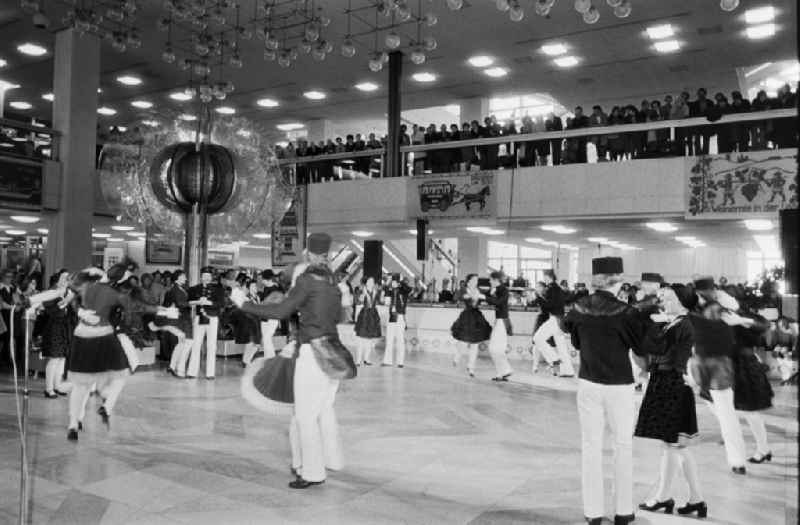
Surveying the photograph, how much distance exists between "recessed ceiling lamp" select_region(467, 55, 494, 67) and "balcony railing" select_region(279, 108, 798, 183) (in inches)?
110

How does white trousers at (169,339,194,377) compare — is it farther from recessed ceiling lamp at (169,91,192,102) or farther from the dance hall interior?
recessed ceiling lamp at (169,91,192,102)

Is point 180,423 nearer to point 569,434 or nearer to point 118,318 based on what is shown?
point 118,318

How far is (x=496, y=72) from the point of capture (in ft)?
59.0

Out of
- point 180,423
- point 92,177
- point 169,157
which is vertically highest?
point 92,177

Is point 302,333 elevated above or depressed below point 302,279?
below

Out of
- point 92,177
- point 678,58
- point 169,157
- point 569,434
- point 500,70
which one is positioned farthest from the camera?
point 500,70

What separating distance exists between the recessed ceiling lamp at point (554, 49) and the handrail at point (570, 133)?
2684 mm

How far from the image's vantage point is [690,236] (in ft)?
55.4

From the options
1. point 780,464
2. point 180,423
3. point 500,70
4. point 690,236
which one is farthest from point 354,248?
point 780,464

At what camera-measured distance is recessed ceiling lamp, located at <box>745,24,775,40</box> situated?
1426 cm

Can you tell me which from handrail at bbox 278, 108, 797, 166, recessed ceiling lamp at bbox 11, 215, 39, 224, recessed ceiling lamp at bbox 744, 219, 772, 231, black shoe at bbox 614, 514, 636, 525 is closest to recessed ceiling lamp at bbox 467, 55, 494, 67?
handrail at bbox 278, 108, 797, 166

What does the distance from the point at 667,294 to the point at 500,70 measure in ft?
44.7

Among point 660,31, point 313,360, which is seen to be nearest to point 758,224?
point 660,31

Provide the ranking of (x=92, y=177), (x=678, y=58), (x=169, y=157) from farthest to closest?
(x=678, y=58) → (x=92, y=177) → (x=169, y=157)
